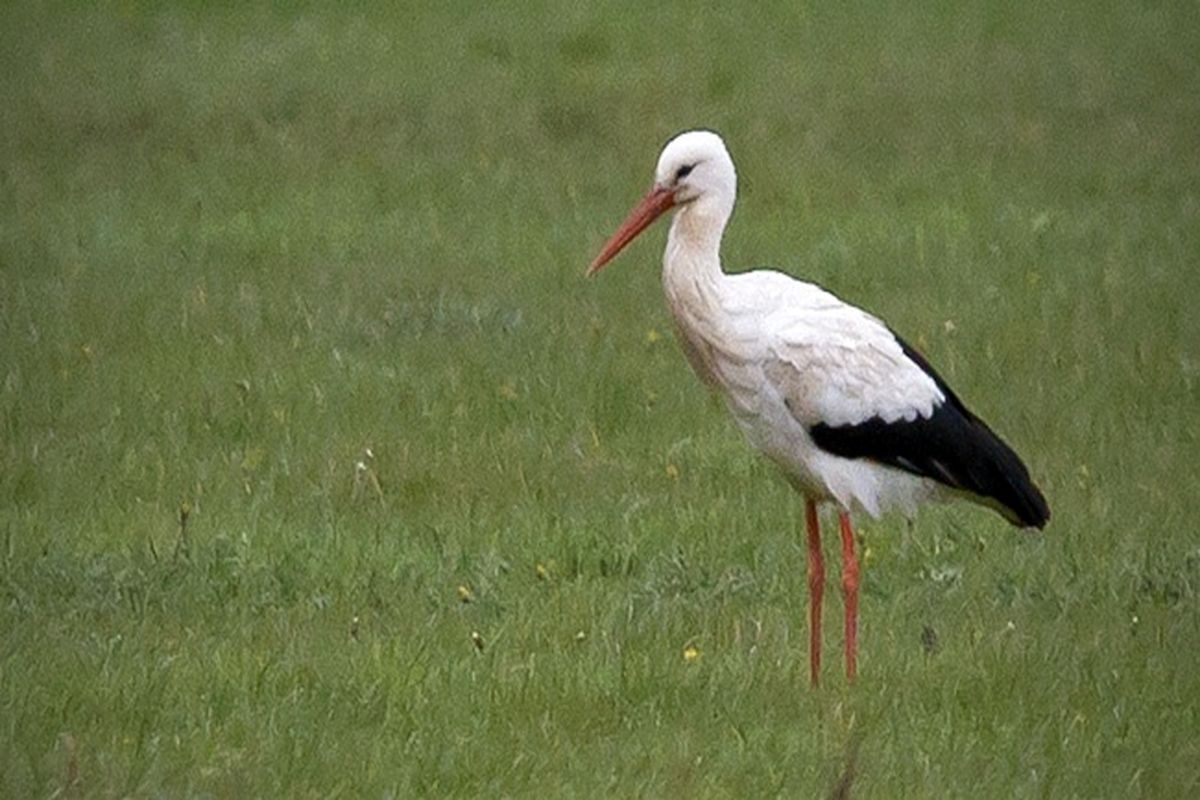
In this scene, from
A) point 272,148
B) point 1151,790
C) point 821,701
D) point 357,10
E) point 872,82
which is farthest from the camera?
point 357,10

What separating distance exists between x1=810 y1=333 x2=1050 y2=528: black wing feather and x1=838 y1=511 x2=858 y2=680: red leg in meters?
0.20

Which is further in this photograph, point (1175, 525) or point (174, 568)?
point (1175, 525)

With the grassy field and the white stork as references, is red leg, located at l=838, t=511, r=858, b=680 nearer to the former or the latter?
the white stork

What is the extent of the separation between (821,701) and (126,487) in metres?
3.01

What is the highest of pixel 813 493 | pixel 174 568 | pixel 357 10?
pixel 813 493

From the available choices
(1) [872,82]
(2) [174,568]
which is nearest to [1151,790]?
(2) [174,568]

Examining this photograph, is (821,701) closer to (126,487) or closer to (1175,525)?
(1175,525)

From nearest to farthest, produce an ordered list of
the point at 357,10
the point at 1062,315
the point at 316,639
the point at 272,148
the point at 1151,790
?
the point at 1151,790 < the point at 316,639 < the point at 1062,315 < the point at 272,148 < the point at 357,10

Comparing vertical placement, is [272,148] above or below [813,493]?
below

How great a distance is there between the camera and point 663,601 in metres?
7.50

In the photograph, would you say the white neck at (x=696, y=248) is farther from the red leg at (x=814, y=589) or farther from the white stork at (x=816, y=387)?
the red leg at (x=814, y=589)

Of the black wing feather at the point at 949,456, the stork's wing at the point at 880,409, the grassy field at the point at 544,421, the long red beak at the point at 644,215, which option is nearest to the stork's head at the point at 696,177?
the long red beak at the point at 644,215

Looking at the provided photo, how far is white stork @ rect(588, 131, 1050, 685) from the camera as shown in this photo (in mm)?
7168

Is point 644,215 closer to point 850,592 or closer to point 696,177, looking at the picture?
point 696,177
